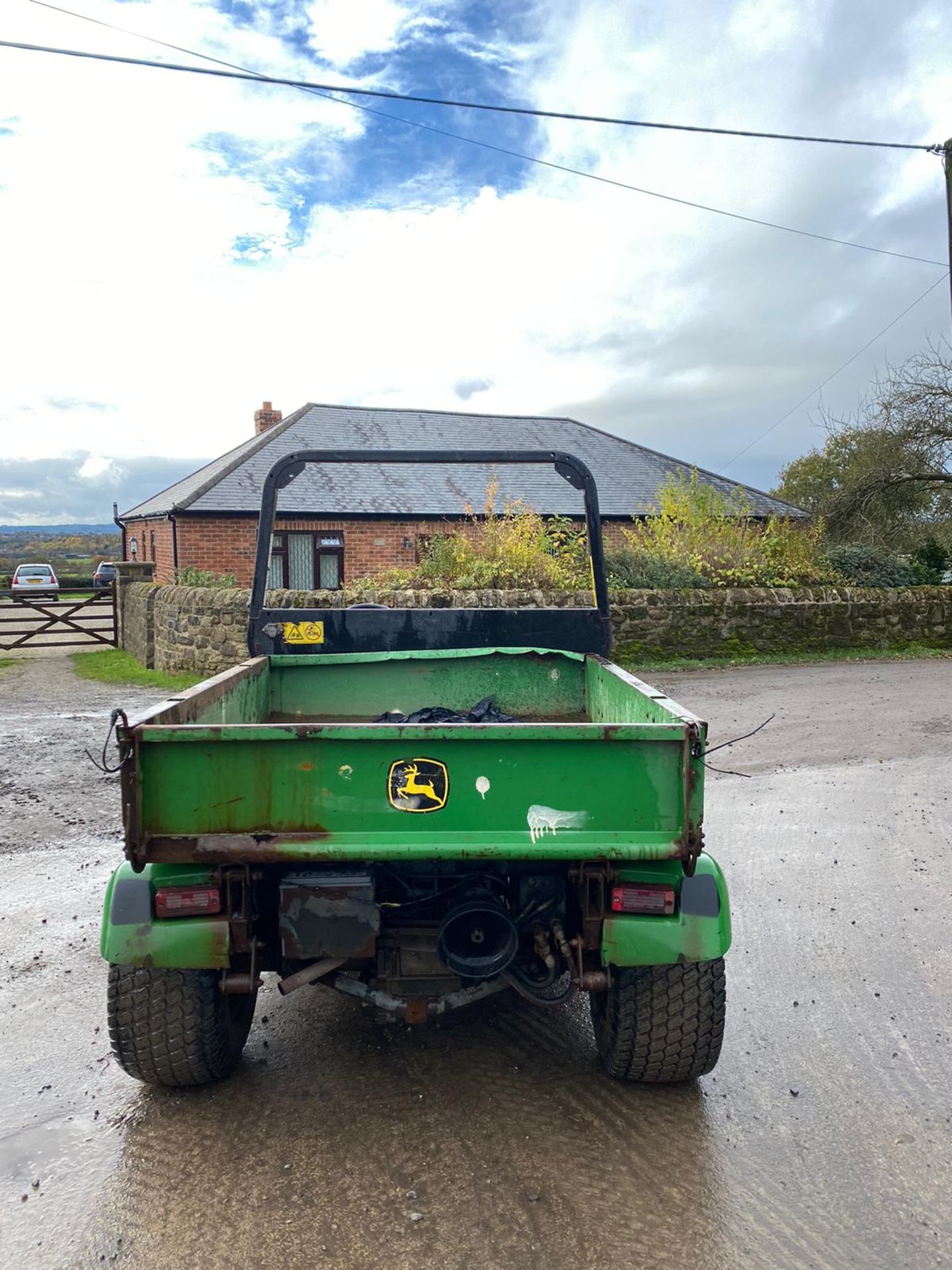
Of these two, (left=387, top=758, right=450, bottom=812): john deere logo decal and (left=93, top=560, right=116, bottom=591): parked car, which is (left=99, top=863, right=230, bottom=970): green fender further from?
(left=93, top=560, right=116, bottom=591): parked car

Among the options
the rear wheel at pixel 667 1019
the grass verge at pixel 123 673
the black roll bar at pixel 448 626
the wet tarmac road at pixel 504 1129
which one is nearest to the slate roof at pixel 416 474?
the grass verge at pixel 123 673

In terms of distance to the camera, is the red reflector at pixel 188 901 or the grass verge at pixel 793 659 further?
the grass verge at pixel 793 659

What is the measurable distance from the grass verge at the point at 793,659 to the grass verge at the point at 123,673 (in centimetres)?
623

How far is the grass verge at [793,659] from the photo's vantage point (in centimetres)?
1416

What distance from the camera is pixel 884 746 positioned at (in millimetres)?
9062

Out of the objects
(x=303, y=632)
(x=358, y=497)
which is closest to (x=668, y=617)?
(x=303, y=632)

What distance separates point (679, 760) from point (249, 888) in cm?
133

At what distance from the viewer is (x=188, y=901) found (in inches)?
118

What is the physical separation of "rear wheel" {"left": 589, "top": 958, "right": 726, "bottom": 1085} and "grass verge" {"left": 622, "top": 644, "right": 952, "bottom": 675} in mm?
10519

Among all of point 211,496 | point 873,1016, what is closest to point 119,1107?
point 873,1016

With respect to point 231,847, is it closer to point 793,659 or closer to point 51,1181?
point 51,1181

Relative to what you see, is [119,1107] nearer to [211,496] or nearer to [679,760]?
[679,760]

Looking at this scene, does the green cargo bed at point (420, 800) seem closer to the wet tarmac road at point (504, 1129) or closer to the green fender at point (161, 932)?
the green fender at point (161, 932)

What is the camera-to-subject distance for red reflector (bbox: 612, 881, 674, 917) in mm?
3002
